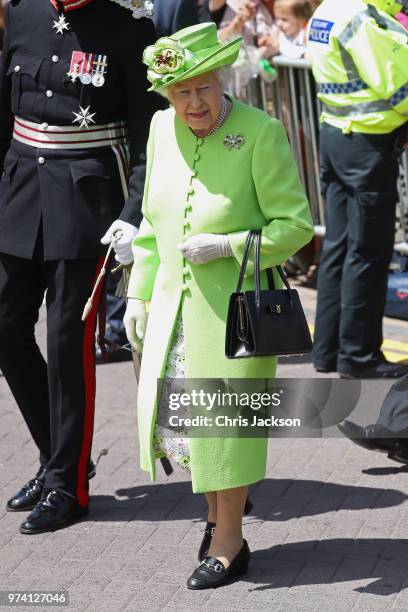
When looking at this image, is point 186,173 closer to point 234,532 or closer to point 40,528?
point 234,532

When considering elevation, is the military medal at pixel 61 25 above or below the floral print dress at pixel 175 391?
above

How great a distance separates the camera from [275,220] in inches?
166

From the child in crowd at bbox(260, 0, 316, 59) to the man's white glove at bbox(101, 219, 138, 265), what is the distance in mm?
4091

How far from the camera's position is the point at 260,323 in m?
4.09

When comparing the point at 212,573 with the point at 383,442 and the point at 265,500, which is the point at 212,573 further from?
the point at 383,442

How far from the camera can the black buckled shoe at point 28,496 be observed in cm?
526

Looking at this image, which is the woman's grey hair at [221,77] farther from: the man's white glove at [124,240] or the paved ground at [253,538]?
the paved ground at [253,538]

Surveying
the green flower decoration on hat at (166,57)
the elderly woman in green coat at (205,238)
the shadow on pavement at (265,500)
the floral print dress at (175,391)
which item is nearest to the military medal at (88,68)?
the elderly woman in green coat at (205,238)

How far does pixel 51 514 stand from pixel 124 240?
1149 millimetres

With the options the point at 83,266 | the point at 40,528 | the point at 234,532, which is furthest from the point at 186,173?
the point at 40,528

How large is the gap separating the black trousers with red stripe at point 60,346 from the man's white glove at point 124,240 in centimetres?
33

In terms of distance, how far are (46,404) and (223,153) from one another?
1.56m

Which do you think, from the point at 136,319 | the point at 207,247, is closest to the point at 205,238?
the point at 207,247

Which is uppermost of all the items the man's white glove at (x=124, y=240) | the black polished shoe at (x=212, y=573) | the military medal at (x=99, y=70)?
the military medal at (x=99, y=70)
